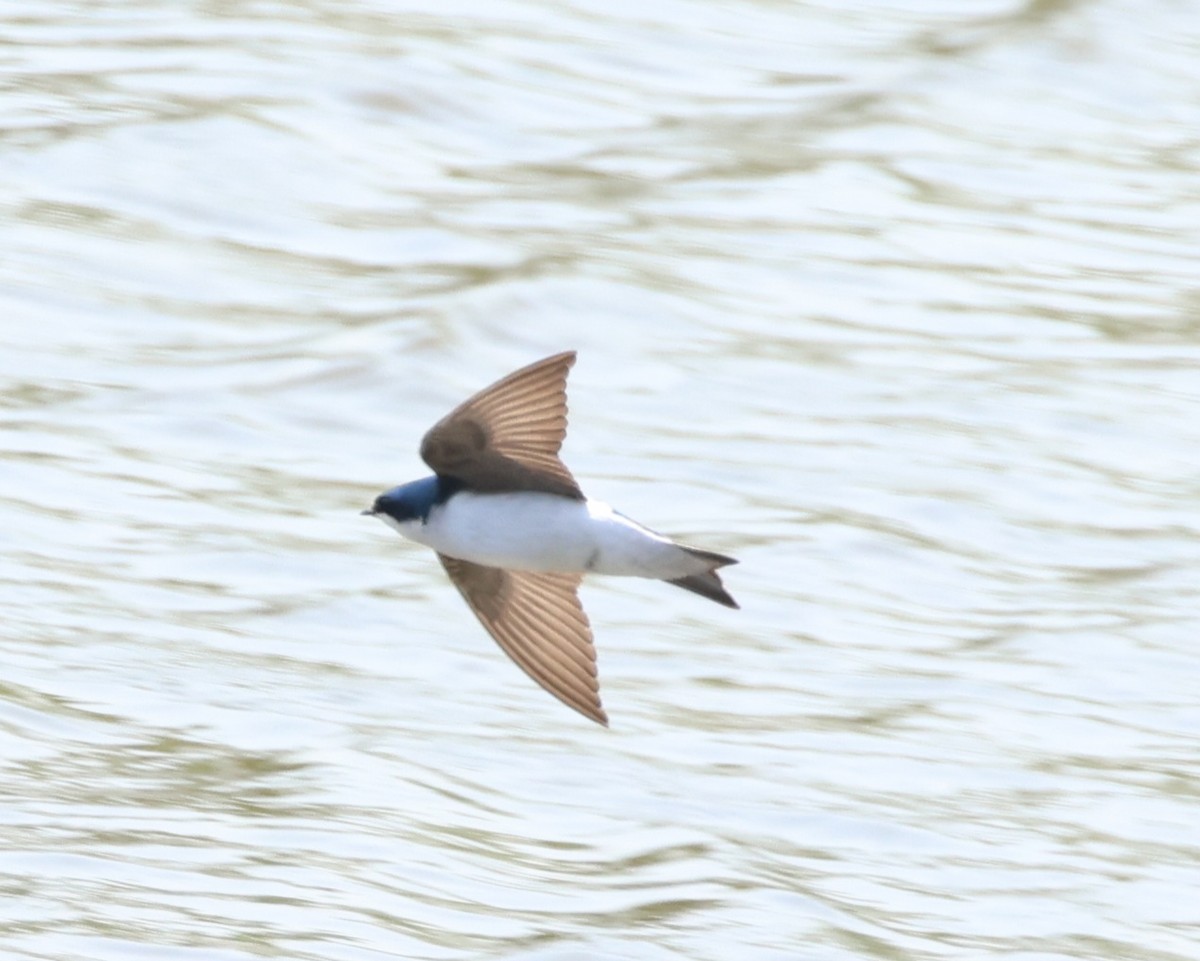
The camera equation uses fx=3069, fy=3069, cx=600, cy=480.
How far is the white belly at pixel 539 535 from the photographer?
14.0 feet

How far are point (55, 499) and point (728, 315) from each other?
8.19ft

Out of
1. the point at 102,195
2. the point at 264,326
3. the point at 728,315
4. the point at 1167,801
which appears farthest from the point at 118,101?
the point at 1167,801

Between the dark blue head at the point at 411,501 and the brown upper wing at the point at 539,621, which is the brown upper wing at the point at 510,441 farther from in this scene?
the brown upper wing at the point at 539,621

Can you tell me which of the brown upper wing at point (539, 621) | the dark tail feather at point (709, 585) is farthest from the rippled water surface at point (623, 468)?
the dark tail feather at point (709, 585)

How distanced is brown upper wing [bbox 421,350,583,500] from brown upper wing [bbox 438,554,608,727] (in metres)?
0.25

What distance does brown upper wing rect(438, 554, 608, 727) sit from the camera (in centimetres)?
462

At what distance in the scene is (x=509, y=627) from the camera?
15.5 feet

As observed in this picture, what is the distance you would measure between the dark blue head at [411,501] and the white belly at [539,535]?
12 millimetres

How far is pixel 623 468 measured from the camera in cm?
782

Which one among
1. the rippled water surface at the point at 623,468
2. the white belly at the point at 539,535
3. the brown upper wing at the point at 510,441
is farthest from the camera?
the rippled water surface at the point at 623,468

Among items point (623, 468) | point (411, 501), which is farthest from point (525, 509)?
point (623, 468)

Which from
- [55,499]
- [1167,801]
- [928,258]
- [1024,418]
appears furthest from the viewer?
[928,258]

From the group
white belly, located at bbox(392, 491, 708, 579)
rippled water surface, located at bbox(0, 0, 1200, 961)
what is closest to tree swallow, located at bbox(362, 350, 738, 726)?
white belly, located at bbox(392, 491, 708, 579)

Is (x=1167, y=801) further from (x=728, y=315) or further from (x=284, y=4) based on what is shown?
(x=284, y=4)
